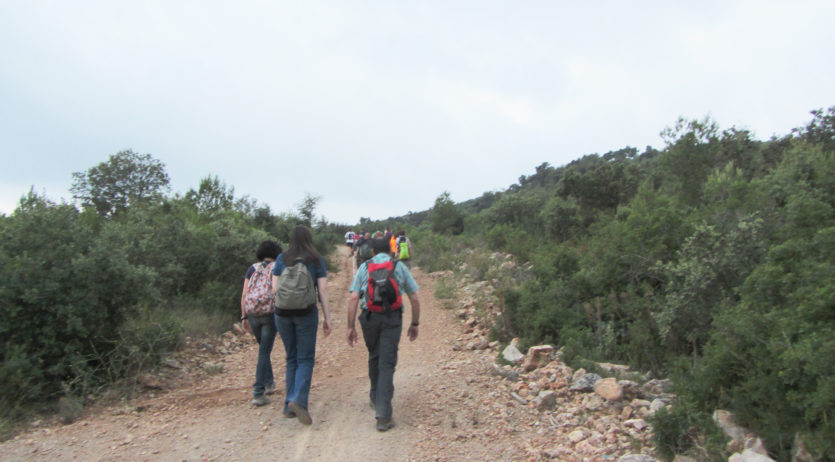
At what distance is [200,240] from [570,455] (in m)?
9.80

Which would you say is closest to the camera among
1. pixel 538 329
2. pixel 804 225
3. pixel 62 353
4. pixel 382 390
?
pixel 382 390

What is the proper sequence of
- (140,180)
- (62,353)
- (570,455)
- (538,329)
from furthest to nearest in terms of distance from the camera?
(140,180) → (538,329) → (62,353) → (570,455)

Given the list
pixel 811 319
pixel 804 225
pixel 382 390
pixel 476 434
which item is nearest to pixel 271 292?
pixel 382 390

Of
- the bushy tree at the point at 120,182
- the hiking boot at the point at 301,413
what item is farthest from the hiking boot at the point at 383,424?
the bushy tree at the point at 120,182

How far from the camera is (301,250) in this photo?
201 inches

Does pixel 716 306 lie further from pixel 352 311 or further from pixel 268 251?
pixel 268 251

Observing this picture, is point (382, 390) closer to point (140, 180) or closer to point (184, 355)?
point (184, 355)

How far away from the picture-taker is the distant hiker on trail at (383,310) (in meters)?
4.82

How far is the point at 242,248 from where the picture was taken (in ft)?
38.0

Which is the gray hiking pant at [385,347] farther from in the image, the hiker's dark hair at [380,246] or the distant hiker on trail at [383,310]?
the hiker's dark hair at [380,246]

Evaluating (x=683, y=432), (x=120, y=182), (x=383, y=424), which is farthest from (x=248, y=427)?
(x=120, y=182)

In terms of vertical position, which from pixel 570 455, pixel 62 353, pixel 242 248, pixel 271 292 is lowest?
pixel 570 455

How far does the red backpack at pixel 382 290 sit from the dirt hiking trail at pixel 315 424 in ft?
4.00

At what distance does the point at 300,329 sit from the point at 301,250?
807 millimetres
